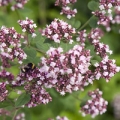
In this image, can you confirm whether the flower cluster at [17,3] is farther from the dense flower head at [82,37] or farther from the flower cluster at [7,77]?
the flower cluster at [7,77]

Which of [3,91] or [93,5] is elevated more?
[93,5]

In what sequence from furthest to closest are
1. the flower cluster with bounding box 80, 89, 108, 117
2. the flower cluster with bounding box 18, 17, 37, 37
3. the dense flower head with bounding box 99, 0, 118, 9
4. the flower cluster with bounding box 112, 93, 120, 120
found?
the flower cluster with bounding box 112, 93, 120, 120 < the flower cluster with bounding box 80, 89, 108, 117 < the dense flower head with bounding box 99, 0, 118, 9 < the flower cluster with bounding box 18, 17, 37, 37

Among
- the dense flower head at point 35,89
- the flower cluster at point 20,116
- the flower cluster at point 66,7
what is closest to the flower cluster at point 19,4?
the flower cluster at point 66,7

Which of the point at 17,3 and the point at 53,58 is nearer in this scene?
the point at 53,58

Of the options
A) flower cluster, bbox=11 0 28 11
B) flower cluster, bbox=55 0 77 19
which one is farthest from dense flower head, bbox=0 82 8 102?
flower cluster, bbox=11 0 28 11

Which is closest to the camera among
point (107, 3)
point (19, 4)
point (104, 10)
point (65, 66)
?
point (65, 66)

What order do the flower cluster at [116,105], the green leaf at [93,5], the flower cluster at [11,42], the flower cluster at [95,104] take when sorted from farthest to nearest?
the flower cluster at [116,105] → the flower cluster at [95,104] → the green leaf at [93,5] → the flower cluster at [11,42]

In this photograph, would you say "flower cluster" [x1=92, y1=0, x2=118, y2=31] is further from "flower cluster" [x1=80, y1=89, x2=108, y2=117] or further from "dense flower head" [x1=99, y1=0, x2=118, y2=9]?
"flower cluster" [x1=80, y1=89, x2=108, y2=117]

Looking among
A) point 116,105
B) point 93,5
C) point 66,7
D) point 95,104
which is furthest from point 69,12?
point 116,105

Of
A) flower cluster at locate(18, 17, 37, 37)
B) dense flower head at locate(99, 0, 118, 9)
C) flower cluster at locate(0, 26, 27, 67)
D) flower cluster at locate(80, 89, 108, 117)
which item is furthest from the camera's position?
flower cluster at locate(80, 89, 108, 117)

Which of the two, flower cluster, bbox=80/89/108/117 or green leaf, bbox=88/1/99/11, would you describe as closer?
green leaf, bbox=88/1/99/11

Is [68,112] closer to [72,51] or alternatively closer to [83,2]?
[83,2]

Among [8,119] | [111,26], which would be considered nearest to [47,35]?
[8,119]

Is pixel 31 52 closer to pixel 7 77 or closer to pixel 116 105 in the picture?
pixel 7 77
